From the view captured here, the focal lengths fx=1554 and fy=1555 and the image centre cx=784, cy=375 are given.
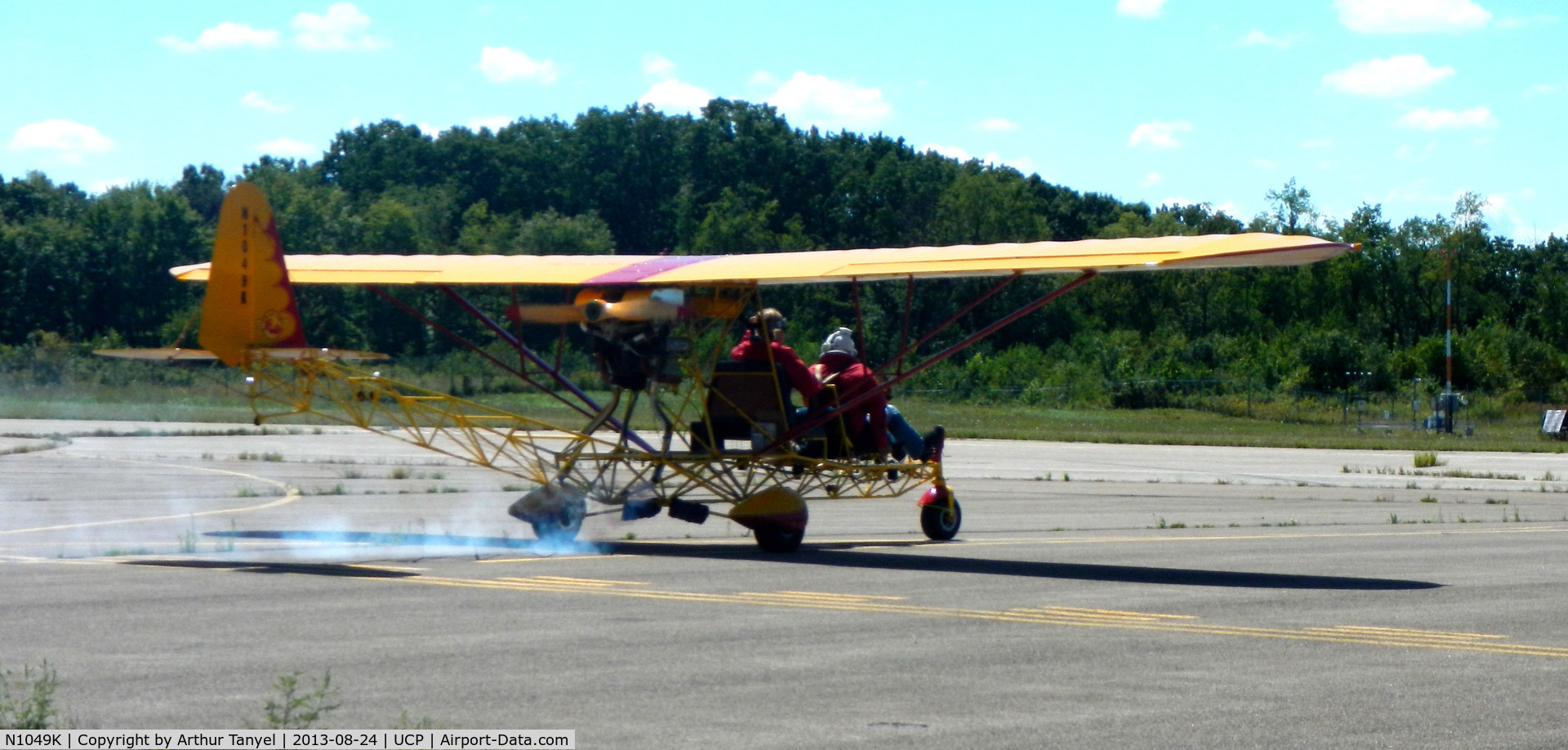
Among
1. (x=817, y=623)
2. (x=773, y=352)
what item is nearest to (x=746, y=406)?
(x=773, y=352)

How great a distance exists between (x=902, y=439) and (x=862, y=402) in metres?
1.35

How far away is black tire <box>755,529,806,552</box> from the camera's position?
1365 cm

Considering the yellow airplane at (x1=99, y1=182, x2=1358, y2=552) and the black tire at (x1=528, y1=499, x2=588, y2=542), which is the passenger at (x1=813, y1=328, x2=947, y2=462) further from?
the black tire at (x1=528, y1=499, x2=588, y2=542)

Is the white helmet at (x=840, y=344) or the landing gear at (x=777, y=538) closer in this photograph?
the landing gear at (x=777, y=538)

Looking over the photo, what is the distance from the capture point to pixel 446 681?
7.09m

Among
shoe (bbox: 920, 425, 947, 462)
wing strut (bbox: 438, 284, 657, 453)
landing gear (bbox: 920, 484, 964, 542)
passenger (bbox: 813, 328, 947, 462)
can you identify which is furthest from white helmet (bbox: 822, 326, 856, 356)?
wing strut (bbox: 438, 284, 657, 453)

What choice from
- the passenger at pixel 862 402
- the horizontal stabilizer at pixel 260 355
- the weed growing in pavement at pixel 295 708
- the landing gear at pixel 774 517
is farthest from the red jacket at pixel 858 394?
the weed growing in pavement at pixel 295 708

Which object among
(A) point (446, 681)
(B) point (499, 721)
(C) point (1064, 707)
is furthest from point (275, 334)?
(C) point (1064, 707)

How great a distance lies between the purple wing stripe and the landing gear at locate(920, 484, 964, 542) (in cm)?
324

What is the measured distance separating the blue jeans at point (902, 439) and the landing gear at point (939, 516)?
17.1 inches

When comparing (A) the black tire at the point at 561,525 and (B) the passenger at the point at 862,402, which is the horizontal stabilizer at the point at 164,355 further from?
(B) the passenger at the point at 862,402

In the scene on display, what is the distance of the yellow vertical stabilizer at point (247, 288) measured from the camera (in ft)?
39.7

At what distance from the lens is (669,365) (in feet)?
45.5

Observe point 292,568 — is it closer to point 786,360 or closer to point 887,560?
point 786,360
